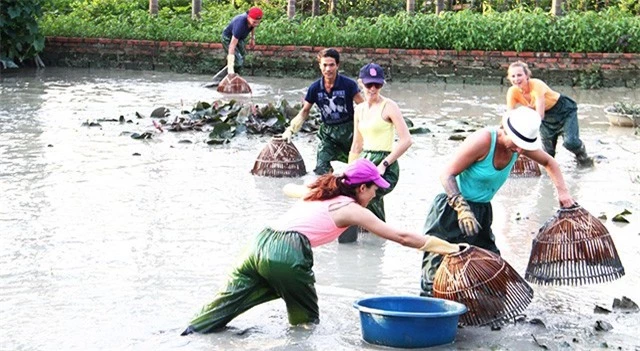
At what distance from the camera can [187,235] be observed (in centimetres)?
970

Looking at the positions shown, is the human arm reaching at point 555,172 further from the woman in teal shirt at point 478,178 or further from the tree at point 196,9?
the tree at point 196,9

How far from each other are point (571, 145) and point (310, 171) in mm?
2965

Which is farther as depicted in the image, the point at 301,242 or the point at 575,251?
the point at 575,251

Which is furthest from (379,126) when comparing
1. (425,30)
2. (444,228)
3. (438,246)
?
(425,30)

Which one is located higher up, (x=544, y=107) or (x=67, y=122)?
(x=544, y=107)

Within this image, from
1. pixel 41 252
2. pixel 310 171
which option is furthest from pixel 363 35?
pixel 41 252

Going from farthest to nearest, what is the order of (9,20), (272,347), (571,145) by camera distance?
1. (9,20)
2. (571,145)
3. (272,347)

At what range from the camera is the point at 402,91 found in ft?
68.5

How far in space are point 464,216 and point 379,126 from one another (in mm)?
2170

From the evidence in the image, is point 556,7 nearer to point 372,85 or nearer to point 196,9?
point 196,9

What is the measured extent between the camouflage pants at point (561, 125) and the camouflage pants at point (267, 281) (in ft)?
20.6

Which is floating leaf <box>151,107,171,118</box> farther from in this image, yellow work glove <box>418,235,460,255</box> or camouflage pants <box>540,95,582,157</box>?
yellow work glove <box>418,235,460,255</box>

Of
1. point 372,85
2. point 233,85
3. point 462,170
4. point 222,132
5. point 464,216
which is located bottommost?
point 233,85

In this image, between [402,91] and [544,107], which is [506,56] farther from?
[544,107]
